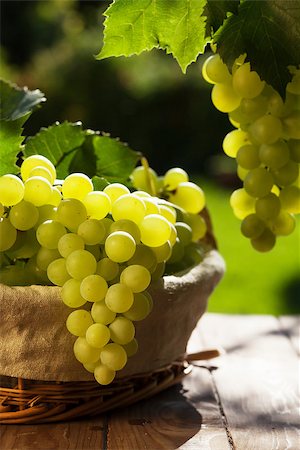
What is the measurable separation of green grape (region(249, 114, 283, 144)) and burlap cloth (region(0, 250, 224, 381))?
0.61 feet

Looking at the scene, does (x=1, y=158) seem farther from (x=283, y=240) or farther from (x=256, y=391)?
(x=283, y=240)

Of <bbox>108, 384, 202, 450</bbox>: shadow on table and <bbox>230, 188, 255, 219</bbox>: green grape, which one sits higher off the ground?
<bbox>230, 188, 255, 219</bbox>: green grape

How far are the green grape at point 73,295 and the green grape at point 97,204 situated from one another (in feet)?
0.27

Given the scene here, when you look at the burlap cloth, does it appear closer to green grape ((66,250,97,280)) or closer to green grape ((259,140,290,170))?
green grape ((66,250,97,280))

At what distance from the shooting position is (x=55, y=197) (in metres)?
0.82

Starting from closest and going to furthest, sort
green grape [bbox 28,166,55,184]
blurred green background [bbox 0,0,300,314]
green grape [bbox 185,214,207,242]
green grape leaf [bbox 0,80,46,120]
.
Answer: green grape [bbox 28,166,55,184], green grape leaf [bbox 0,80,46,120], green grape [bbox 185,214,207,242], blurred green background [bbox 0,0,300,314]

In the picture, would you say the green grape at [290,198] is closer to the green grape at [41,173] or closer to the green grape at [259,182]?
the green grape at [259,182]

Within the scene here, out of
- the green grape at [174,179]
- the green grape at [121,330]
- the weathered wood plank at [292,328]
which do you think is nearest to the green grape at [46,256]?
the green grape at [121,330]

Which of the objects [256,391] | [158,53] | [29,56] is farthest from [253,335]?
[29,56]

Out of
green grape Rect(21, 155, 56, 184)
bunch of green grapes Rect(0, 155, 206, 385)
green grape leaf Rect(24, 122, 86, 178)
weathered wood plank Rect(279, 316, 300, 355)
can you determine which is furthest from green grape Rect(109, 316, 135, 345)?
weathered wood plank Rect(279, 316, 300, 355)

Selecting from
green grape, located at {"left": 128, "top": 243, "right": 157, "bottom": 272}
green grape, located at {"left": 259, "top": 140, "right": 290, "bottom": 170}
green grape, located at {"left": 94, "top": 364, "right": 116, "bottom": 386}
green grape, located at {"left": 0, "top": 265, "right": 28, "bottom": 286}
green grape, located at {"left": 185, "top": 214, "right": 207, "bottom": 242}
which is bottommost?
green grape, located at {"left": 185, "top": 214, "right": 207, "bottom": 242}

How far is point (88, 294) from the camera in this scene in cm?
74

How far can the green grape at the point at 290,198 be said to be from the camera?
2.90 feet

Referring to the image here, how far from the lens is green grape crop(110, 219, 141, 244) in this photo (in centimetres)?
78
